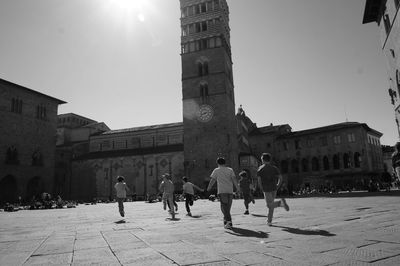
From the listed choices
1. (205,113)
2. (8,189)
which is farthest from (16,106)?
(205,113)

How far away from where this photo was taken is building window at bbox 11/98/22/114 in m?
35.6

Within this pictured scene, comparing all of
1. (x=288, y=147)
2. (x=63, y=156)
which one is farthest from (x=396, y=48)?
(x=63, y=156)

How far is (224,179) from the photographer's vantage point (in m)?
6.83

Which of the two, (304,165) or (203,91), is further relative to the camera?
(304,165)

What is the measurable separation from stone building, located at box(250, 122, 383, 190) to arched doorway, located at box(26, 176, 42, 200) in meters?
37.8

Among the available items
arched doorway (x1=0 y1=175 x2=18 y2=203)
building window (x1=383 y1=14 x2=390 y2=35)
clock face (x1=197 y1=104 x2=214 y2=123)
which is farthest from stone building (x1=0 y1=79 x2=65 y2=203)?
building window (x1=383 y1=14 x2=390 y2=35)

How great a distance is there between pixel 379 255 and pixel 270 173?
351 cm

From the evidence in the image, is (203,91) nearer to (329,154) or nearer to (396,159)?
(329,154)

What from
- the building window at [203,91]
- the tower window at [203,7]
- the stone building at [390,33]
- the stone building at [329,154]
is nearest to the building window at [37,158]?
the building window at [203,91]

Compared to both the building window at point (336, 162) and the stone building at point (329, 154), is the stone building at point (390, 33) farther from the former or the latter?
the building window at point (336, 162)

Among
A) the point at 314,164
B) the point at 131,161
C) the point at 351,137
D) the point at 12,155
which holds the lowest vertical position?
the point at 314,164

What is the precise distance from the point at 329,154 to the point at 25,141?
4415 centimetres

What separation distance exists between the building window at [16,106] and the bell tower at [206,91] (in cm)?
2059

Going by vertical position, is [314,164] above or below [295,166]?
above
